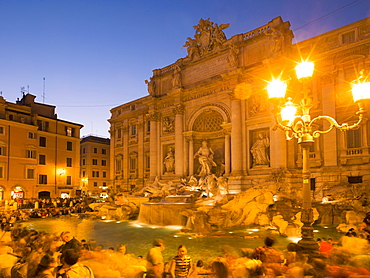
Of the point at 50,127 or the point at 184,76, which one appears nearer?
the point at 184,76

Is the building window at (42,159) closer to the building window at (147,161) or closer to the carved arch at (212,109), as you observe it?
the building window at (147,161)

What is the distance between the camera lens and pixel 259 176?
2212cm

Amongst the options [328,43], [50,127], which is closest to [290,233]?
[328,43]

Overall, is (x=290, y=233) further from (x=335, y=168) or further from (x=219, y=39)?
(x=219, y=39)

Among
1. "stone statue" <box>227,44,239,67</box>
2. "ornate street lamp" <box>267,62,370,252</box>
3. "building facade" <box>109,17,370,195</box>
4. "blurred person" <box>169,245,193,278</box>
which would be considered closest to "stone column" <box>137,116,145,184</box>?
"building facade" <box>109,17,370,195</box>

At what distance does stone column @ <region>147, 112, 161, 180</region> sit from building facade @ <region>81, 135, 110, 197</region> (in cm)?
1839

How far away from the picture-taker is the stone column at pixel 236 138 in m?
23.4

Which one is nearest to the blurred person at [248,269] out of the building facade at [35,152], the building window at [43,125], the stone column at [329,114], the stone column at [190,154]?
the stone column at [329,114]

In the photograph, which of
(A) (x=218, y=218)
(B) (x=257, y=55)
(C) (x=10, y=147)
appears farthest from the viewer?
(C) (x=10, y=147)

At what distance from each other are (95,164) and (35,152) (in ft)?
44.8

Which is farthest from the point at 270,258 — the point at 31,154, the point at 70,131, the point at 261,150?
the point at 70,131

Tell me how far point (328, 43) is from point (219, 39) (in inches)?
350

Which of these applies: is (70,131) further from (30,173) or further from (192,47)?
(192,47)

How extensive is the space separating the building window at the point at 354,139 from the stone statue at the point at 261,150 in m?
5.28
